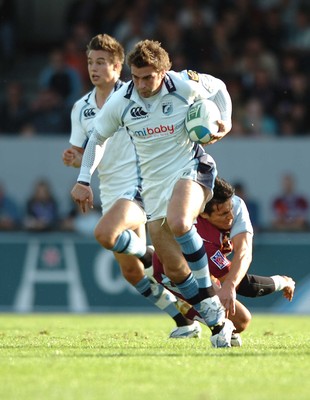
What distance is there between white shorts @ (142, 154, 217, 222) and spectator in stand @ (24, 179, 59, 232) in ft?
28.0

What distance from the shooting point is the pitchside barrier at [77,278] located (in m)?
17.2

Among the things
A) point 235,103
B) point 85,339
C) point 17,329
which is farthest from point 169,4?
point 85,339

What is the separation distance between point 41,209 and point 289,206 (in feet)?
13.3

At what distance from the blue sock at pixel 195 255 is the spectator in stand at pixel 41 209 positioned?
367 inches

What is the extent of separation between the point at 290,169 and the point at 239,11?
3328 millimetres

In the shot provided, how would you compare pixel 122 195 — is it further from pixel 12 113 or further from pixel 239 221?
pixel 12 113

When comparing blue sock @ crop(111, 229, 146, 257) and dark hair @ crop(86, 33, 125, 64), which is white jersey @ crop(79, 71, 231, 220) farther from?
dark hair @ crop(86, 33, 125, 64)

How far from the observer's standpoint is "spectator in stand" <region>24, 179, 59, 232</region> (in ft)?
58.7

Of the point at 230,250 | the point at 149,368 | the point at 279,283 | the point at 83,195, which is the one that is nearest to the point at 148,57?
the point at 83,195

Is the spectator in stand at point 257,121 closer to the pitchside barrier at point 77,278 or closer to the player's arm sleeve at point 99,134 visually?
the pitchside barrier at point 77,278

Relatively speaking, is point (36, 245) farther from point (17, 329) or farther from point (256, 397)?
point (256, 397)

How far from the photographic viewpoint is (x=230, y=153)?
19766mm

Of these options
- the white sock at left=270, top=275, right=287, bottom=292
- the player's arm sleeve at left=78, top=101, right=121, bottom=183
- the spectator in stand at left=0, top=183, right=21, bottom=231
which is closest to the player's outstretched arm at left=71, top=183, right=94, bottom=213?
the player's arm sleeve at left=78, top=101, right=121, bottom=183

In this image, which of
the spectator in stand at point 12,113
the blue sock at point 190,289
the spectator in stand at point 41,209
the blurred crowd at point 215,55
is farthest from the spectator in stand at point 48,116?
the blue sock at point 190,289
